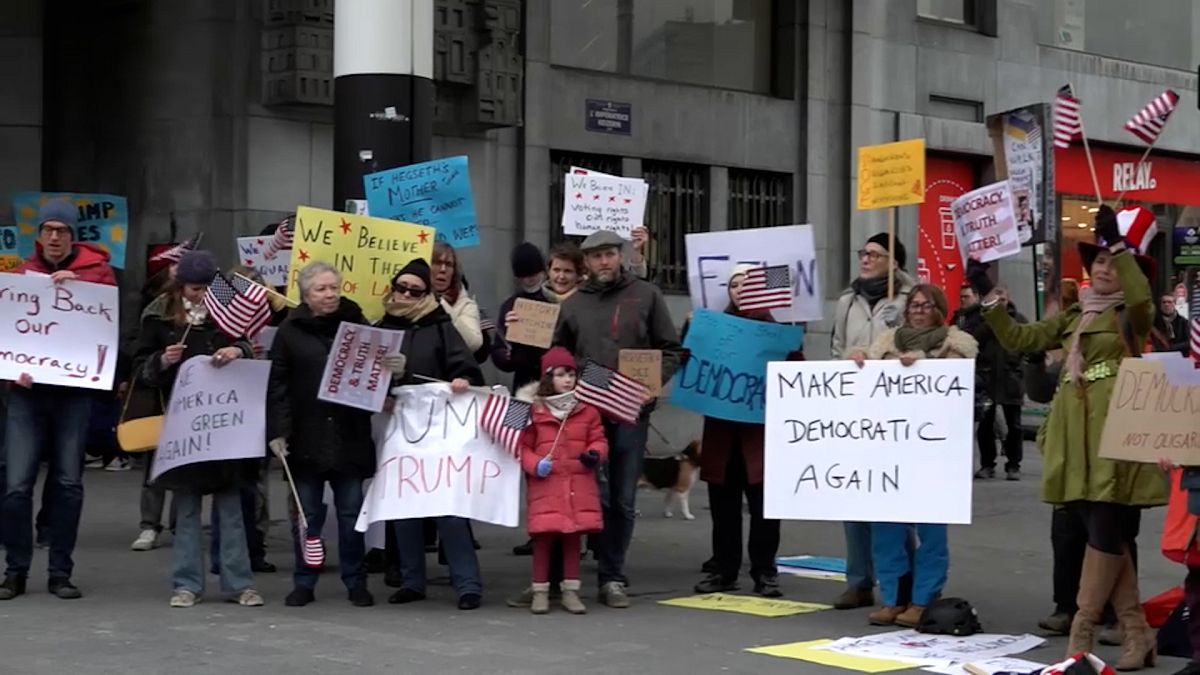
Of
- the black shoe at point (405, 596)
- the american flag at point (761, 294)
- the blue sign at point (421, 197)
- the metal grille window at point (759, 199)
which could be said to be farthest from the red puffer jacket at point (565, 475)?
the metal grille window at point (759, 199)

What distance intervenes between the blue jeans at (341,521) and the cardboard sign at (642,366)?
1.55 meters

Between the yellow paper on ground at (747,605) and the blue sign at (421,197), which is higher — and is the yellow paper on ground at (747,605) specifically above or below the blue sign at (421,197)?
below

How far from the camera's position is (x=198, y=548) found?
9.47m

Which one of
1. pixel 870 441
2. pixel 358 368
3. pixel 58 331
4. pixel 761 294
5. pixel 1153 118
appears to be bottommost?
pixel 870 441

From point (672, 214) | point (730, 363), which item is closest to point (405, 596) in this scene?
point (730, 363)

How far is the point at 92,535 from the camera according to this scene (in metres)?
12.3

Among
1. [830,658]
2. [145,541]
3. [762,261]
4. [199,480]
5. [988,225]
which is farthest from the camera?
[145,541]

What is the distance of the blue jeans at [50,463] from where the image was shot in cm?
946

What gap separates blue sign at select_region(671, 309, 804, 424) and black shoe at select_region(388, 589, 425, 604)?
179 cm

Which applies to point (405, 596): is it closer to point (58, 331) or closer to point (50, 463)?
point (50, 463)

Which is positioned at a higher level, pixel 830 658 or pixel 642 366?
pixel 642 366

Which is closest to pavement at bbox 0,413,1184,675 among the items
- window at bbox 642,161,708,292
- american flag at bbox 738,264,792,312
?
american flag at bbox 738,264,792,312

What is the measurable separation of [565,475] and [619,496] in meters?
0.64

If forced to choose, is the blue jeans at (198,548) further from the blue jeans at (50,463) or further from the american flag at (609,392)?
the american flag at (609,392)
